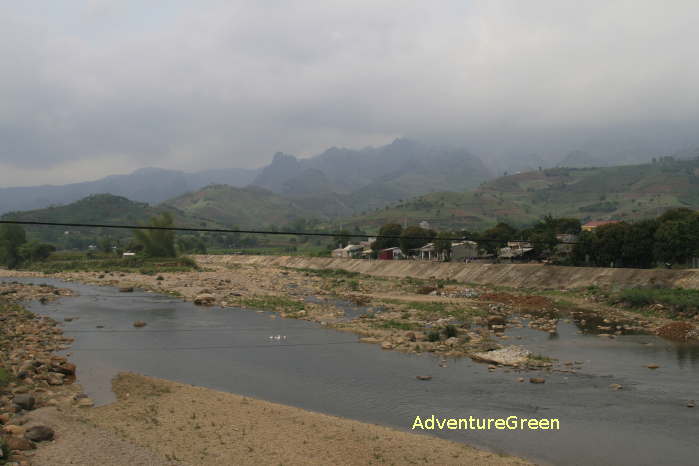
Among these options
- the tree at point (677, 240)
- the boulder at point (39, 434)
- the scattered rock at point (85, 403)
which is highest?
the tree at point (677, 240)

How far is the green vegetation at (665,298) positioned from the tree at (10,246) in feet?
289

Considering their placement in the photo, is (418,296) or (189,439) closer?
(189,439)

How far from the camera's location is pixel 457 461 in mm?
11562

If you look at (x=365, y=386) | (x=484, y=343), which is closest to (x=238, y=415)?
(x=365, y=386)

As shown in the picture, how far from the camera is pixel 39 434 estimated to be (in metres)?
11.9

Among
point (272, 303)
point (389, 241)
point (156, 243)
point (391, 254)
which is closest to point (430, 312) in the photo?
point (272, 303)

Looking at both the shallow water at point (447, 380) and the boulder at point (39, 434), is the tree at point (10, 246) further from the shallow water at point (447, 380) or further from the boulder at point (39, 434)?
the boulder at point (39, 434)

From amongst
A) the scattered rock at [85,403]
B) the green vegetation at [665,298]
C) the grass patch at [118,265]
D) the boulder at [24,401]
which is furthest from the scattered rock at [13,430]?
the grass patch at [118,265]

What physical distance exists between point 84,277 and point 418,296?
→ 4306cm

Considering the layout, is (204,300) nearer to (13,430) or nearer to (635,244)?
(13,430)

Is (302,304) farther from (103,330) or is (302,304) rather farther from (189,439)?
(189,439)

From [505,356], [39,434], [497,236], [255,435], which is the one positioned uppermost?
[497,236]

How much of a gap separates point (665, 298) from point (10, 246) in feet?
301

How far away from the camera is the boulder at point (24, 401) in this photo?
1400 centimetres
